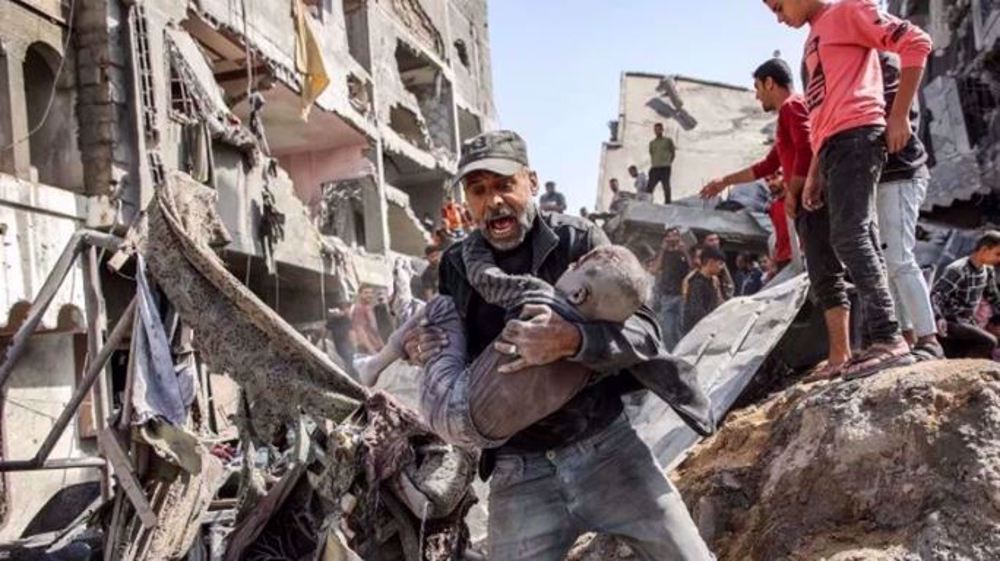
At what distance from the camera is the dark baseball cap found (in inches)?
90.7

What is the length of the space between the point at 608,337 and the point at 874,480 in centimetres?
157

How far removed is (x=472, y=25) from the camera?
33.3m

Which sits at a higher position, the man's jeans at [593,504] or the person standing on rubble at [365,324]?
the person standing on rubble at [365,324]

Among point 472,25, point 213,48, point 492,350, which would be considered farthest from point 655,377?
point 472,25

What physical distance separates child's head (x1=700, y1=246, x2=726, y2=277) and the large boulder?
16.1 feet

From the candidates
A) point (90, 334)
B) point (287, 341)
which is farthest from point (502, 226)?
point (90, 334)

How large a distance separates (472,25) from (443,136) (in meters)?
7.12

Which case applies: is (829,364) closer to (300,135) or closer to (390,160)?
(300,135)

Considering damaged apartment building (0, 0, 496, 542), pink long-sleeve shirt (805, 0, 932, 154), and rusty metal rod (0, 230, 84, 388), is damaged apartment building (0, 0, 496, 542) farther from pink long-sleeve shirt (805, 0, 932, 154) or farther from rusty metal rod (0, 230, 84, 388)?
pink long-sleeve shirt (805, 0, 932, 154)

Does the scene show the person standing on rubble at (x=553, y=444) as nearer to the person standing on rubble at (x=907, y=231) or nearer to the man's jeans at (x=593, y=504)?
the man's jeans at (x=593, y=504)

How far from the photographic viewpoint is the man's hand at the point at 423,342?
236 centimetres

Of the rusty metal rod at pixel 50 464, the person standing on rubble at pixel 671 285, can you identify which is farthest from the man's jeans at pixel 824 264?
the person standing on rubble at pixel 671 285

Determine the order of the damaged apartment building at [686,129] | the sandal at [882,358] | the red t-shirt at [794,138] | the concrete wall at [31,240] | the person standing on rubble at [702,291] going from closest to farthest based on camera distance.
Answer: the sandal at [882,358] → the red t-shirt at [794,138] → the person standing on rubble at [702,291] → the concrete wall at [31,240] → the damaged apartment building at [686,129]

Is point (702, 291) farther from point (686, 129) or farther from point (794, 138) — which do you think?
point (686, 129)
